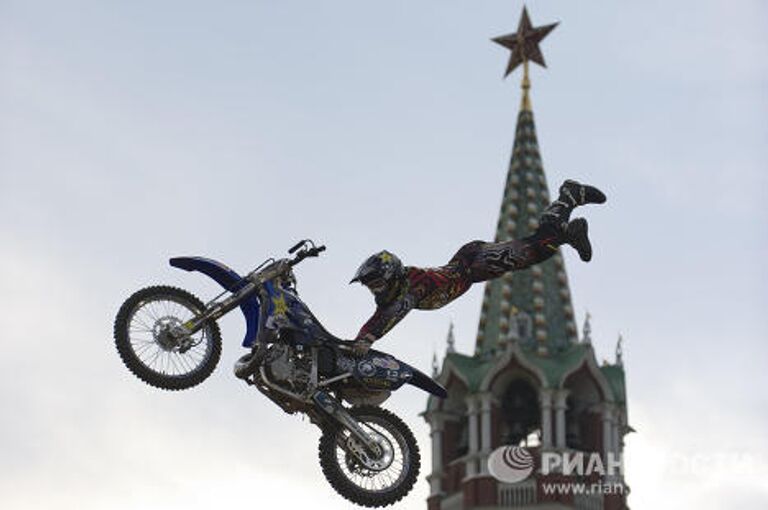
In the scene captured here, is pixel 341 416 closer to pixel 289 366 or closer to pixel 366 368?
pixel 366 368

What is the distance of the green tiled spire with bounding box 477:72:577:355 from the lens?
157750 millimetres

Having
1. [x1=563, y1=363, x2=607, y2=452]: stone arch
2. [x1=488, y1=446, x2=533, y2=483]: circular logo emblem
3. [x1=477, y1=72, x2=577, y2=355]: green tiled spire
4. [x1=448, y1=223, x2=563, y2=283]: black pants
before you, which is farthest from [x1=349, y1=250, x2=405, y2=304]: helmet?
[x1=477, y1=72, x2=577, y2=355]: green tiled spire

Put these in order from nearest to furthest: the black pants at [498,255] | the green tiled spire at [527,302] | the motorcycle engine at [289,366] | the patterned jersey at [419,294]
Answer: the motorcycle engine at [289,366], the patterned jersey at [419,294], the black pants at [498,255], the green tiled spire at [527,302]

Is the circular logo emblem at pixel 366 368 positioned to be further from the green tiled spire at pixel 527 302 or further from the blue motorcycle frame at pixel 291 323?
the green tiled spire at pixel 527 302

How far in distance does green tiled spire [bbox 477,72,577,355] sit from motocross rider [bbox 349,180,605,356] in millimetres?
123279

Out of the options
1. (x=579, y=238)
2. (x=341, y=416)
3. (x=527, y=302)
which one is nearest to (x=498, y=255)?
(x=579, y=238)

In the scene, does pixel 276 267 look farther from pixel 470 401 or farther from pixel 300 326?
pixel 470 401

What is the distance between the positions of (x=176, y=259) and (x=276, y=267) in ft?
4.07

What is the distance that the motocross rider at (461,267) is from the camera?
30.5m

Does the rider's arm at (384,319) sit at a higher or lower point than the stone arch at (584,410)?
lower

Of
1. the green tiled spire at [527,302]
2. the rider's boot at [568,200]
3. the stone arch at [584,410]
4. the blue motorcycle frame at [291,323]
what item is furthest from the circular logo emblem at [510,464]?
the blue motorcycle frame at [291,323]

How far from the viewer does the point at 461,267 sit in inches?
1248

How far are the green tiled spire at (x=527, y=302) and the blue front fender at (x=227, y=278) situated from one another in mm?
125162

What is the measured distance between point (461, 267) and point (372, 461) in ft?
9.70
